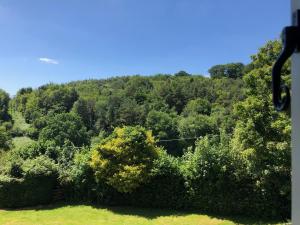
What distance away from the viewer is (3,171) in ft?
61.4

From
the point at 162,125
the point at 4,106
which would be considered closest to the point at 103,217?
the point at 162,125

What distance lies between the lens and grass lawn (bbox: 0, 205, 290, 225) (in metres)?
14.8

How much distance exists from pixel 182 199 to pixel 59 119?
122ft

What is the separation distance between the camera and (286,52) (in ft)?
3.32

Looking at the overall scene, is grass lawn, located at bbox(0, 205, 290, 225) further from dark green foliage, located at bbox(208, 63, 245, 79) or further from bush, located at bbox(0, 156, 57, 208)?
dark green foliage, located at bbox(208, 63, 245, 79)

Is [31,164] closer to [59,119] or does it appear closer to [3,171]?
[3,171]

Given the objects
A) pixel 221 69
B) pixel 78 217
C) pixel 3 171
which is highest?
pixel 221 69

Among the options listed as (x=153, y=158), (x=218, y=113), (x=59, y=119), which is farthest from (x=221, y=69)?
(x=153, y=158)

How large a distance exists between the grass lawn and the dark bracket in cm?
1398

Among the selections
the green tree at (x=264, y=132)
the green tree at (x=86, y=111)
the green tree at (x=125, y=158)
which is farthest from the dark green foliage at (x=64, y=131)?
the green tree at (x=264, y=132)

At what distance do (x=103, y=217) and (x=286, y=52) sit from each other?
52.1 ft

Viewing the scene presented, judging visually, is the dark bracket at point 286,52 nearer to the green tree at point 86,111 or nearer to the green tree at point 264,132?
the green tree at point 264,132

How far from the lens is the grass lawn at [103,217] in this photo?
48.7ft

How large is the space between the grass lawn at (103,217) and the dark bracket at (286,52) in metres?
14.0
